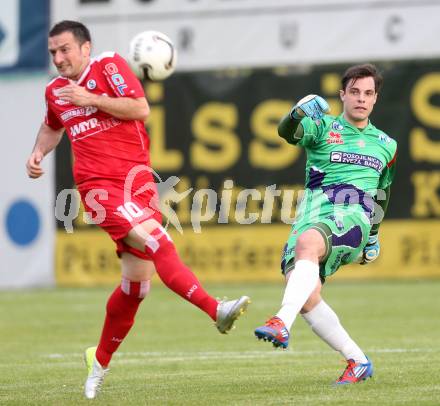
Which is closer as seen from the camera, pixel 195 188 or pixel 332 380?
pixel 332 380

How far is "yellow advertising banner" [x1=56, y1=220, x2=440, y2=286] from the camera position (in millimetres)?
16656

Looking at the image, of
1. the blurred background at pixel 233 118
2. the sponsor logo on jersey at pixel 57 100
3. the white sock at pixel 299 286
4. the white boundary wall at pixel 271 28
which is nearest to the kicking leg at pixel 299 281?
the white sock at pixel 299 286

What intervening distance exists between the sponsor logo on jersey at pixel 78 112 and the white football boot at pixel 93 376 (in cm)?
153

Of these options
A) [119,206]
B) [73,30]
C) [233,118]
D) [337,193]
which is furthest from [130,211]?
[233,118]

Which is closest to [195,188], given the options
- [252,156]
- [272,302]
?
[252,156]

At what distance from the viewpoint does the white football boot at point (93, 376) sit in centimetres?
707

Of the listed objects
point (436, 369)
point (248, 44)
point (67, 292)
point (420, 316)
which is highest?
point (248, 44)

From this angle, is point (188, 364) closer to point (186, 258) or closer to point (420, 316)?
point (420, 316)

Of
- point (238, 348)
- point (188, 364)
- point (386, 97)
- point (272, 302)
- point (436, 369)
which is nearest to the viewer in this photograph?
point (436, 369)

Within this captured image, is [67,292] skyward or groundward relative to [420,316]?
groundward

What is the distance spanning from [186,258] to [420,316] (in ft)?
18.2

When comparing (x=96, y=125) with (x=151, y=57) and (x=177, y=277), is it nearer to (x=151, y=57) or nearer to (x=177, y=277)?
(x=151, y=57)

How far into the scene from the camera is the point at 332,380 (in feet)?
24.4

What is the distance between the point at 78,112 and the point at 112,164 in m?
0.44
